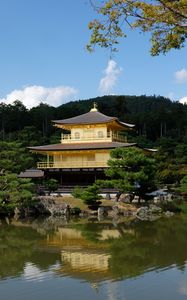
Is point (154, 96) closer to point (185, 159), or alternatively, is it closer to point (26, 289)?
point (185, 159)

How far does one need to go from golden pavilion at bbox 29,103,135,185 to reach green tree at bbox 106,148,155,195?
5514 mm

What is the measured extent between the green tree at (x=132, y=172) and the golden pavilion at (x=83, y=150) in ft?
18.1

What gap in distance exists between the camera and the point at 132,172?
26219 mm

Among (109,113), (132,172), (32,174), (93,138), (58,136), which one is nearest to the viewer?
(132,172)

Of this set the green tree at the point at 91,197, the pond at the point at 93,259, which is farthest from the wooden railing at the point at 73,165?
the pond at the point at 93,259

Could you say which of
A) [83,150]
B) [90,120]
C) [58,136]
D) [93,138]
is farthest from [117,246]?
[58,136]

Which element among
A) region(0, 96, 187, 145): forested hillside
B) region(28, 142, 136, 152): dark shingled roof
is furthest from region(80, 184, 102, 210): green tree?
region(0, 96, 187, 145): forested hillside

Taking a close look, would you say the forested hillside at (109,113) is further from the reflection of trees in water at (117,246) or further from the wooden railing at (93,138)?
the reflection of trees in water at (117,246)

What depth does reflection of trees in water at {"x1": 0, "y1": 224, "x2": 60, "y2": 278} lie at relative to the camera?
1334cm

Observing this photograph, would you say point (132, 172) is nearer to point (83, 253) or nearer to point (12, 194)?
point (12, 194)

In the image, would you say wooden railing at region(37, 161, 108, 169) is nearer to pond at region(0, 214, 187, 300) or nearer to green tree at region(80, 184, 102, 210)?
green tree at region(80, 184, 102, 210)

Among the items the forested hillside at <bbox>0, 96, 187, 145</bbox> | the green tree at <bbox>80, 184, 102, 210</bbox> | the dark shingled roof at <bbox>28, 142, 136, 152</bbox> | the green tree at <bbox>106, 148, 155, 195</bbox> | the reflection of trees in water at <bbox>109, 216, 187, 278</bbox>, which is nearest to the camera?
the reflection of trees in water at <bbox>109, 216, 187, 278</bbox>

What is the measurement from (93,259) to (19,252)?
320 cm

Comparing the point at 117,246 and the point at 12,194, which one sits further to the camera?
the point at 12,194
